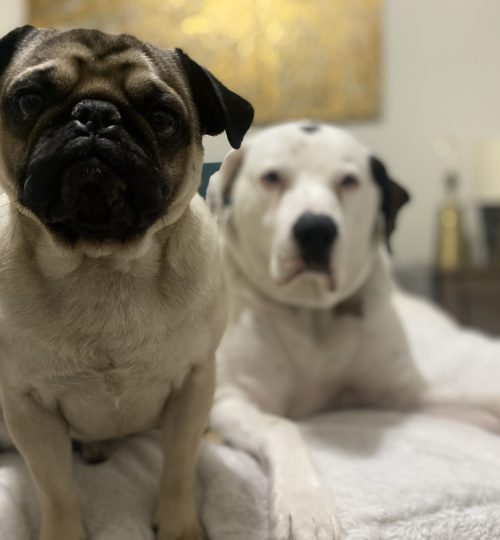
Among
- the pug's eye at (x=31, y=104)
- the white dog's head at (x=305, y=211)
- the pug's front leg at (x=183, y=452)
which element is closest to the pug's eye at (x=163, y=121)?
the pug's eye at (x=31, y=104)

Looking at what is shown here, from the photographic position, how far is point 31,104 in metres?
0.65

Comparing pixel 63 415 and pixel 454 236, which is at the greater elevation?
pixel 63 415

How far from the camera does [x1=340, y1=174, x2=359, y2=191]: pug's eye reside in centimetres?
121

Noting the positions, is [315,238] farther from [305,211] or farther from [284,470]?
[284,470]

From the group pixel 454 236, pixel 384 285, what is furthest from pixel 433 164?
pixel 384 285

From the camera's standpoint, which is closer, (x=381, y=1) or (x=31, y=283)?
(x=31, y=283)

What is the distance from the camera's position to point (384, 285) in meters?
1.30

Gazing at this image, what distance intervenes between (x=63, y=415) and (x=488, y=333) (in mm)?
1932

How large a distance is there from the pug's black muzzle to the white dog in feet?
1.61

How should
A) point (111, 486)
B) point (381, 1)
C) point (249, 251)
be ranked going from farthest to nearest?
point (381, 1) < point (249, 251) < point (111, 486)

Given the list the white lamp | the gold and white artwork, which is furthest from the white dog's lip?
the white lamp

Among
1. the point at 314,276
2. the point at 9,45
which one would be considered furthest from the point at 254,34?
the point at 314,276

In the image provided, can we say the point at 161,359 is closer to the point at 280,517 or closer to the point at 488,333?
the point at 280,517

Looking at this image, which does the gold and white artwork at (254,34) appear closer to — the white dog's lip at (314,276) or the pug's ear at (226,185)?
the pug's ear at (226,185)
